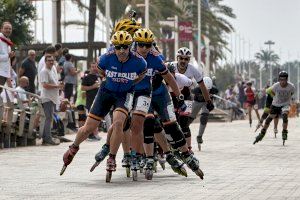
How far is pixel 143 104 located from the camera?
51.2 feet

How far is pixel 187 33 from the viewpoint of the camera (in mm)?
69500

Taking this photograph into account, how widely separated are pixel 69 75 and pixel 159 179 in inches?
602

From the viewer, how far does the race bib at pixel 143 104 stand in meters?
15.6

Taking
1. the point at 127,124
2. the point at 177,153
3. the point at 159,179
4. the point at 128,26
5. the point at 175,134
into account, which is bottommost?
the point at 159,179

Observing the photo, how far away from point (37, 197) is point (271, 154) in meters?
10.1

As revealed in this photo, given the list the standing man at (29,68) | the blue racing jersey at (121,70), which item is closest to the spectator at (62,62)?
the standing man at (29,68)

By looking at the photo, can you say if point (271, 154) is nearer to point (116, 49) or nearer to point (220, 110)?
point (116, 49)

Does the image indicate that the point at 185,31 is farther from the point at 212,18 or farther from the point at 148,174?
the point at 148,174

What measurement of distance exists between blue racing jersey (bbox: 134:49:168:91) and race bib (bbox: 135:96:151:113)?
0.16m

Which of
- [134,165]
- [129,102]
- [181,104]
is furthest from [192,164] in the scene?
[181,104]

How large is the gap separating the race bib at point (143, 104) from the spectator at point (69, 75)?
46.9 ft

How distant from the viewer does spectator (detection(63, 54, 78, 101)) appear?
3027cm

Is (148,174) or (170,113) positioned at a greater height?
(170,113)

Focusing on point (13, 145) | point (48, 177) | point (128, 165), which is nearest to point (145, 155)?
point (128, 165)
